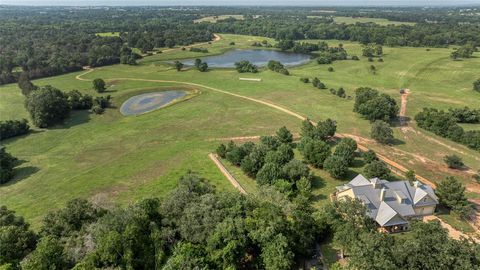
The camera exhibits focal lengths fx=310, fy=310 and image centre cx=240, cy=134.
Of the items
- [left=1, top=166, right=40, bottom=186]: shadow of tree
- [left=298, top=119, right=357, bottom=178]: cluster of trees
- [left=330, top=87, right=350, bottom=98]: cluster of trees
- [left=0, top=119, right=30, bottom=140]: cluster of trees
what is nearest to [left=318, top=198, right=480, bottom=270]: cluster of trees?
[left=298, top=119, right=357, bottom=178]: cluster of trees

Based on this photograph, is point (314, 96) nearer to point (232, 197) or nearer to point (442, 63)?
point (232, 197)

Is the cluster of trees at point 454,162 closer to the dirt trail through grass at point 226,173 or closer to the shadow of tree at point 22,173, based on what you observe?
the dirt trail through grass at point 226,173

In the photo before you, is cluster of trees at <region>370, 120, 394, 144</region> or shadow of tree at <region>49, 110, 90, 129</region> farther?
shadow of tree at <region>49, 110, 90, 129</region>

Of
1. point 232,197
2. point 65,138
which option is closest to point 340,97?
point 232,197

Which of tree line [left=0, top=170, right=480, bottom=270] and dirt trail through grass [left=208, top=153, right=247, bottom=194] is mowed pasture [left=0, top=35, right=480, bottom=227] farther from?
tree line [left=0, top=170, right=480, bottom=270]

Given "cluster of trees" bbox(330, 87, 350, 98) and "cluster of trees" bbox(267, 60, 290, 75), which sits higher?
"cluster of trees" bbox(267, 60, 290, 75)

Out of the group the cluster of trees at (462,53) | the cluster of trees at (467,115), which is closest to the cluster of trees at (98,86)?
the cluster of trees at (467,115)
